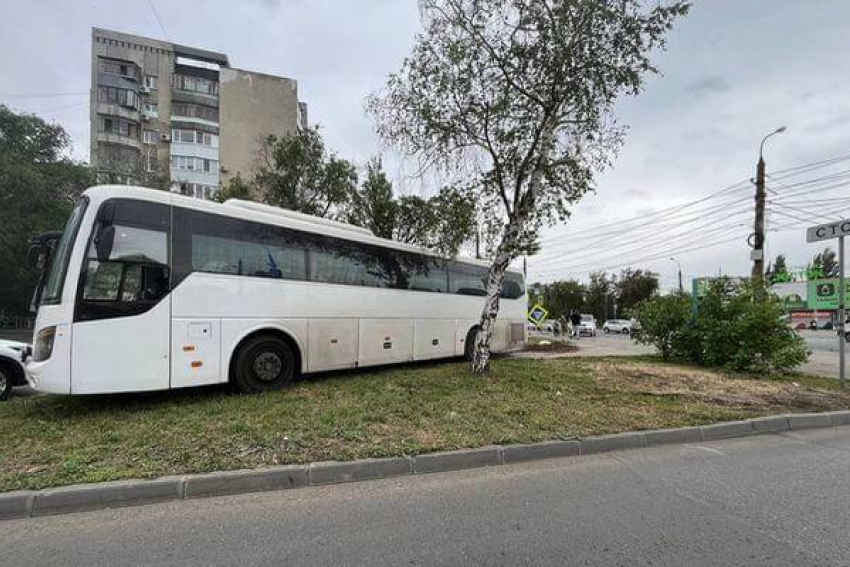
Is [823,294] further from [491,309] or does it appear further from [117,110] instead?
[117,110]

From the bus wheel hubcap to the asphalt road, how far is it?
3.74 meters

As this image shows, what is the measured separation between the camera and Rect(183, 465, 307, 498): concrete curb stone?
4.12 m

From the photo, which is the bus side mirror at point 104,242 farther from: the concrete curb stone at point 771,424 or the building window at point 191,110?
the building window at point 191,110

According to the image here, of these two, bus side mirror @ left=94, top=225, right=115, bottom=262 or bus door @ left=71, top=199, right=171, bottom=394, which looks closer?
bus door @ left=71, top=199, right=171, bottom=394

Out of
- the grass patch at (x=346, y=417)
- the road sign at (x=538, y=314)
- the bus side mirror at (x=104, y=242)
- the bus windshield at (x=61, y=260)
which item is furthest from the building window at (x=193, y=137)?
the bus side mirror at (x=104, y=242)

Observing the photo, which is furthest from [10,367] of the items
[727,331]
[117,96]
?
[117,96]

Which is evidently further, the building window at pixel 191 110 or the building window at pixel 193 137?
the building window at pixel 191 110

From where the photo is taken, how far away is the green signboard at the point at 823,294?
1889 inches

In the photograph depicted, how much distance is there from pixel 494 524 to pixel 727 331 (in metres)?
10.5

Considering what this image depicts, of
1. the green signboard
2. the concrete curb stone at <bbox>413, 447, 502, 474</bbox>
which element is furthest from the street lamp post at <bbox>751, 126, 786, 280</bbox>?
the green signboard

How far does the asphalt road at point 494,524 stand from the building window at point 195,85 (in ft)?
163

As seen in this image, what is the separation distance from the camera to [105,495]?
3936mm

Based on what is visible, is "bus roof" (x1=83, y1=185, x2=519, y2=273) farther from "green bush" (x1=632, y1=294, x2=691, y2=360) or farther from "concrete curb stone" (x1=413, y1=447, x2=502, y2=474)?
"green bush" (x1=632, y1=294, x2=691, y2=360)

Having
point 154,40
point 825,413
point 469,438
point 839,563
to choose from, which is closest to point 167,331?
point 469,438
